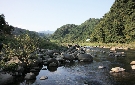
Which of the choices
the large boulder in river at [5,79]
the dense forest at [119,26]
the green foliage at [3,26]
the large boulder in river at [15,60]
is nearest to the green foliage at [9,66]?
the large boulder in river at [5,79]

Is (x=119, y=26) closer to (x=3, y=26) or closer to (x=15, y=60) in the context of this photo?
(x=3, y=26)

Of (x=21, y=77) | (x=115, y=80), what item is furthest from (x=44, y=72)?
(x=115, y=80)

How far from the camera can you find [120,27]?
278ft

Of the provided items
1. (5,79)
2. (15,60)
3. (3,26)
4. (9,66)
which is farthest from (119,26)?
(5,79)

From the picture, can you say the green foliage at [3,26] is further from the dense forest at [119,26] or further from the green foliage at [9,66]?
the dense forest at [119,26]

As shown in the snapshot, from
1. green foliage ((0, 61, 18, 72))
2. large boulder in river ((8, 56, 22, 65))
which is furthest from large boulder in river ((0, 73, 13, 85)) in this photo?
large boulder in river ((8, 56, 22, 65))

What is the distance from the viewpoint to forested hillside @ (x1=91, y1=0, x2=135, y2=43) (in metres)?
80.2

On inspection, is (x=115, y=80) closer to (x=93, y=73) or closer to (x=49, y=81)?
(x=93, y=73)

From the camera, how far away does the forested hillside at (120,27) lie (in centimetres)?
8025

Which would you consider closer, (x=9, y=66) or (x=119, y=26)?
(x=9, y=66)

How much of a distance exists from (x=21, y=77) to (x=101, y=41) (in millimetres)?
70342

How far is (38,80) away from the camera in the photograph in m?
25.0

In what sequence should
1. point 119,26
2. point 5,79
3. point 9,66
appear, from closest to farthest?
point 5,79 < point 9,66 < point 119,26

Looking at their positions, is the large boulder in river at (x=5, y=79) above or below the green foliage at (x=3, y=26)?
below
